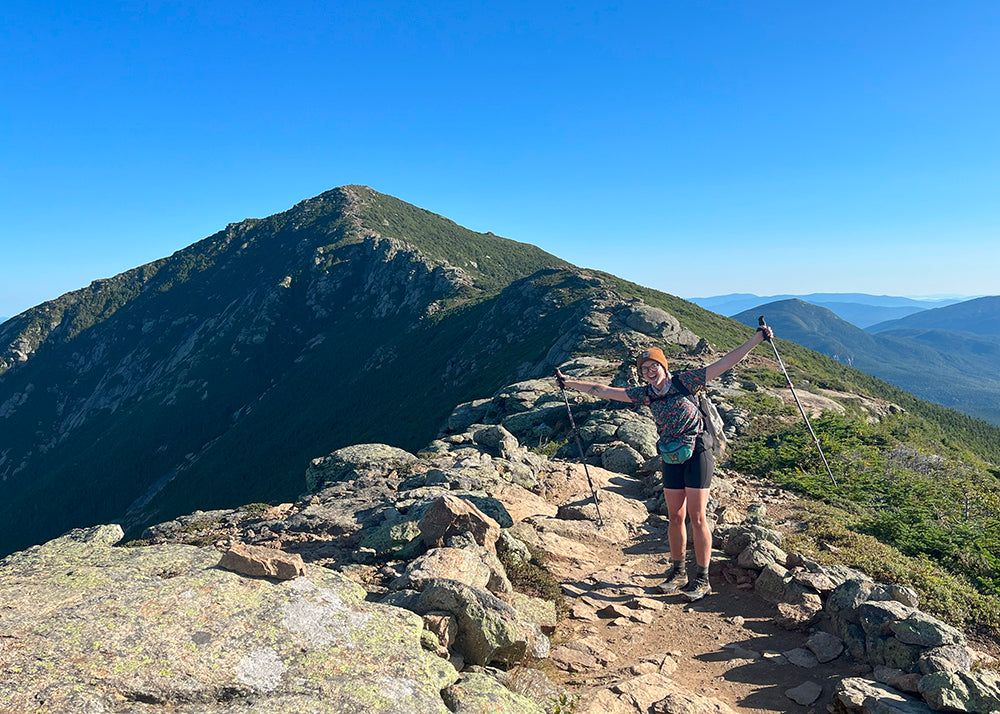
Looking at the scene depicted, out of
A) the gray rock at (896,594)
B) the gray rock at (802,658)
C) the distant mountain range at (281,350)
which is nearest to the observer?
the gray rock at (802,658)

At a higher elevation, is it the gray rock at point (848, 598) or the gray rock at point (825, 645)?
the gray rock at point (848, 598)

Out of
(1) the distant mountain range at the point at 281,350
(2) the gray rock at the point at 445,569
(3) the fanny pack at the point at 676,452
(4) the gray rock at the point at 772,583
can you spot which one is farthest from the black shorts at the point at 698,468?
(1) the distant mountain range at the point at 281,350

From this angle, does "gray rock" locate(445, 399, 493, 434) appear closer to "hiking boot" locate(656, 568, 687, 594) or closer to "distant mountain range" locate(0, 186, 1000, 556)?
"distant mountain range" locate(0, 186, 1000, 556)

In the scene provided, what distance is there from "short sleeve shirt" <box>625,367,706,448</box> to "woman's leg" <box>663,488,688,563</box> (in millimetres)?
981

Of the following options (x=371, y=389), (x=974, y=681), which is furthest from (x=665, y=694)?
(x=371, y=389)

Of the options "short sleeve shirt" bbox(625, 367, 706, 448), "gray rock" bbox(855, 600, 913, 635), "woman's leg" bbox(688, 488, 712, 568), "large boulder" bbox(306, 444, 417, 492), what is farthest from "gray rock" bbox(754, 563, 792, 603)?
"large boulder" bbox(306, 444, 417, 492)

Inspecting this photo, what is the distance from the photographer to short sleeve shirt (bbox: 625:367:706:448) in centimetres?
857

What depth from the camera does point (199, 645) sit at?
16.6ft

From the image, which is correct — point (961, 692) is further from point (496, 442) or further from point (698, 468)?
point (496, 442)

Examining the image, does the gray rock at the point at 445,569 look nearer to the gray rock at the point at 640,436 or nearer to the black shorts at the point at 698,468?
the black shorts at the point at 698,468

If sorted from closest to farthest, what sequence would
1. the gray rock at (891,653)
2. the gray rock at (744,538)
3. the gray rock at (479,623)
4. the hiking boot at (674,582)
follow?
1. the gray rock at (479,623)
2. the gray rock at (891,653)
3. the hiking boot at (674,582)
4. the gray rock at (744,538)

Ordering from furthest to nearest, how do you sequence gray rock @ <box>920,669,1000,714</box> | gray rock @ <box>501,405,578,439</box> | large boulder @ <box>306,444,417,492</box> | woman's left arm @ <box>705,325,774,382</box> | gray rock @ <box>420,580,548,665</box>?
gray rock @ <box>501,405,578,439</box>, large boulder @ <box>306,444,417,492</box>, woman's left arm @ <box>705,325,774,382</box>, gray rock @ <box>420,580,548,665</box>, gray rock @ <box>920,669,1000,714</box>

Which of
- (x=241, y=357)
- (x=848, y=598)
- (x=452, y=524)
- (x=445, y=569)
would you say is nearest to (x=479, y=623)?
(x=445, y=569)

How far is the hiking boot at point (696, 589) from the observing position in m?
9.04
